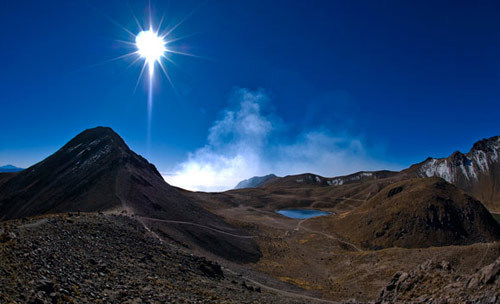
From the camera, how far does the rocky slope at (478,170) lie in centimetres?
15850

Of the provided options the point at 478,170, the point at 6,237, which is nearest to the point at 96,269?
the point at 6,237

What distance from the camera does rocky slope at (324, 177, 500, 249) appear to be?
52.9 metres

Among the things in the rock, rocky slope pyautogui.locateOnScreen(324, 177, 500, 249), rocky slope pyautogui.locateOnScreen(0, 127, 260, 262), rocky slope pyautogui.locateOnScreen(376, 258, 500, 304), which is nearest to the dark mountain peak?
rocky slope pyautogui.locateOnScreen(0, 127, 260, 262)

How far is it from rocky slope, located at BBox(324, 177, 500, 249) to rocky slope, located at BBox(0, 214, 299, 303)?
4885cm

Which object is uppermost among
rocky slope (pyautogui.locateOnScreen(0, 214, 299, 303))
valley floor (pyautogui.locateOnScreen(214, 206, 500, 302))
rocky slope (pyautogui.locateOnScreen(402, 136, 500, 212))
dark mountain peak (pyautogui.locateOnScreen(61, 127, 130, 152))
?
rocky slope (pyautogui.locateOnScreen(402, 136, 500, 212))

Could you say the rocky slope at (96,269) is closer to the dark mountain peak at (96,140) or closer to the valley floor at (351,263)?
the valley floor at (351,263)

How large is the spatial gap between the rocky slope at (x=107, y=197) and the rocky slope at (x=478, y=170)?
607 ft

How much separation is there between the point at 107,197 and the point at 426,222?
70.1 m

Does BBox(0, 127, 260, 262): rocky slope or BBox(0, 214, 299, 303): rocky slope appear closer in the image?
BBox(0, 214, 299, 303): rocky slope

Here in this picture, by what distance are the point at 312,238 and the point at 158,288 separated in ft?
184

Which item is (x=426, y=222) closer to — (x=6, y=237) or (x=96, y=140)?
(x=6, y=237)

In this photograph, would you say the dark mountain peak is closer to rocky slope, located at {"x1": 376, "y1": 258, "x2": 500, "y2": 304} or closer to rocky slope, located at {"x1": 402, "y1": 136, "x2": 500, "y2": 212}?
rocky slope, located at {"x1": 376, "y1": 258, "x2": 500, "y2": 304}

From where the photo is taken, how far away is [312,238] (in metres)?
63.2

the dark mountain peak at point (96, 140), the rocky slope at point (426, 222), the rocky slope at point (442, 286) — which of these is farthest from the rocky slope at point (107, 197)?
the rocky slope at point (426, 222)
